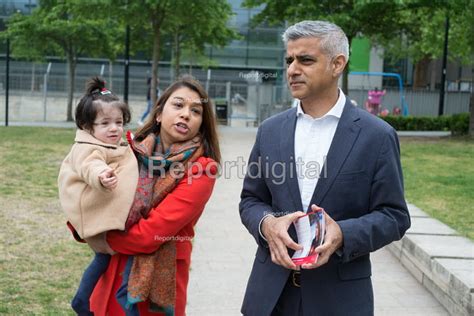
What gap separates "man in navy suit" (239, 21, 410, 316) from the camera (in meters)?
2.81

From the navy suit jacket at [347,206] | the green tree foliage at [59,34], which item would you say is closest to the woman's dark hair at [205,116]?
the navy suit jacket at [347,206]

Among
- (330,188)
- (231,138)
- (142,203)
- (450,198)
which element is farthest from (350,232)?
(231,138)

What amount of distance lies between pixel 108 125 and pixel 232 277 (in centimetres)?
360

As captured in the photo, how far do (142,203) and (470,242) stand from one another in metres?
4.84

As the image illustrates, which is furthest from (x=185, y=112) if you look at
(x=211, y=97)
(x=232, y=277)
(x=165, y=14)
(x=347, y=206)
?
(x=211, y=97)

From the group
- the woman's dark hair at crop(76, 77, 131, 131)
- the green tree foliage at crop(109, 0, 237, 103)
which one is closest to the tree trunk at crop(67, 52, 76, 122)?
the green tree foliage at crop(109, 0, 237, 103)

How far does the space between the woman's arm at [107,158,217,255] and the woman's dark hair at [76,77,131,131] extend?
544 millimetres

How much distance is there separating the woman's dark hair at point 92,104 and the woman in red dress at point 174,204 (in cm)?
21

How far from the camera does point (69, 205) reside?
315 cm

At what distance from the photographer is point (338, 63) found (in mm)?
2963

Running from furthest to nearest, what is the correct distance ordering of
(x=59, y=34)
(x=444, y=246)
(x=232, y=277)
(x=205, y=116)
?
(x=59, y=34) < (x=444, y=246) < (x=232, y=277) < (x=205, y=116)

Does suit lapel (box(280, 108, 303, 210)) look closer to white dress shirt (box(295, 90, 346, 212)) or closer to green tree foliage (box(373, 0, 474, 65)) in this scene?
white dress shirt (box(295, 90, 346, 212))

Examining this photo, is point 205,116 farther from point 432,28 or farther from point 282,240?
point 432,28

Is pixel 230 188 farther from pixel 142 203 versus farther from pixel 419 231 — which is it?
pixel 142 203
